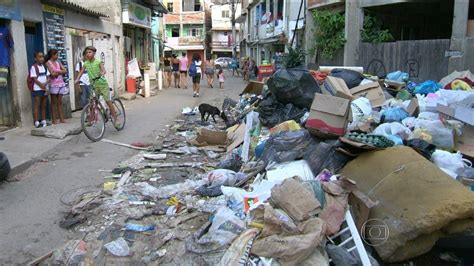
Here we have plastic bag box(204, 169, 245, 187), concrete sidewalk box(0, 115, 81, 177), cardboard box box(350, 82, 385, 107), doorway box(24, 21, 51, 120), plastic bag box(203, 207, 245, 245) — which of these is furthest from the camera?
doorway box(24, 21, 51, 120)

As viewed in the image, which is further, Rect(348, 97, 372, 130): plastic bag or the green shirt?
the green shirt

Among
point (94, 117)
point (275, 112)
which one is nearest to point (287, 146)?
point (275, 112)

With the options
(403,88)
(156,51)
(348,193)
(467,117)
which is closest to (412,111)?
(467,117)

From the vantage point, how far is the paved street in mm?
4195

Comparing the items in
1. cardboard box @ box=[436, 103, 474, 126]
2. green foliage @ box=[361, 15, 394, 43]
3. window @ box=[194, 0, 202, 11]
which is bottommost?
cardboard box @ box=[436, 103, 474, 126]

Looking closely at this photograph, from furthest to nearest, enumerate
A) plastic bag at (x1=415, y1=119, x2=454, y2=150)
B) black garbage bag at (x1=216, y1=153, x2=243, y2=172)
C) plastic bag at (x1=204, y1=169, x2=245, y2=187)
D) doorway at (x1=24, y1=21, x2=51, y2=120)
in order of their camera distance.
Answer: doorway at (x1=24, y1=21, x2=51, y2=120) → black garbage bag at (x1=216, y1=153, x2=243, y2=172) → plastic bag at (x1=415, y1=119, x2=454, y2=150) → plastic bag at (x1=204, y1=169, x2=245, y2=187)

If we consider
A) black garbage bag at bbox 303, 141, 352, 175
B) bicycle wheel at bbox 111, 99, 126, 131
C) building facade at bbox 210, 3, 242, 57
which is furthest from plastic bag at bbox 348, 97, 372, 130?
building facade at bbox 210, 3, 242, 57

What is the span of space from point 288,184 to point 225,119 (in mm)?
6451

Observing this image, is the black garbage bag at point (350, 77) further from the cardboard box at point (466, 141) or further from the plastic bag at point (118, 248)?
the plastic bag at point (118, 248)

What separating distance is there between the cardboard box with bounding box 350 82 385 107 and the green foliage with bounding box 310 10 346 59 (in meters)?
7.33

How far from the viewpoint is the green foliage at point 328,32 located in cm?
1540

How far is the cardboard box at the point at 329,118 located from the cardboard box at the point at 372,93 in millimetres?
2033

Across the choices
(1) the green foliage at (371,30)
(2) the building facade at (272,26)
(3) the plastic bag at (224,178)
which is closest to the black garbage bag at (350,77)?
(3) the plastic bag at (224,178)

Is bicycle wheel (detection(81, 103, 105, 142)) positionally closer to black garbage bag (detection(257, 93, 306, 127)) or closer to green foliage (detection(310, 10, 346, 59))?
black garbage bag (detection(257, 93, 306, 127))
